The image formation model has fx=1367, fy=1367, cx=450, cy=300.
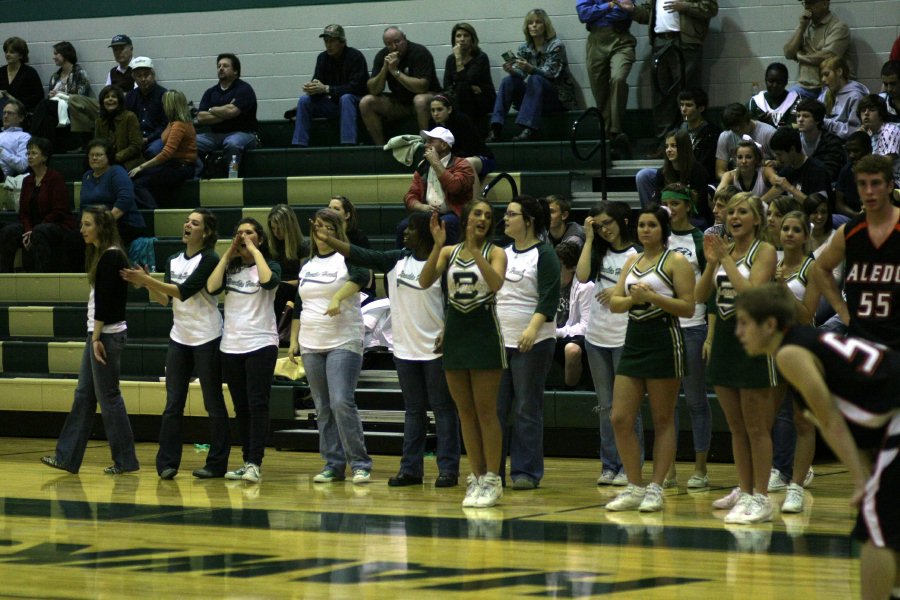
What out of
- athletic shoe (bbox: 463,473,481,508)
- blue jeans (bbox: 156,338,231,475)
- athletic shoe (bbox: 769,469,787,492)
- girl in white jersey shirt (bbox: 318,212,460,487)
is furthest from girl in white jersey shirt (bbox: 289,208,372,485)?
athletic shoe (bbox: 769,469,787,492)

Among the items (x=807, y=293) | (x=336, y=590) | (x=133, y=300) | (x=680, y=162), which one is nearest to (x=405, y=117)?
(x=133, y=300)

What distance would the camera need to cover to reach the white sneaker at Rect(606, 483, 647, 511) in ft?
21.2

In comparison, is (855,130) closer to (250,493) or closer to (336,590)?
(250,493)

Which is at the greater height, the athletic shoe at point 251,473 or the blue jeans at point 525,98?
the blue jeans at point 525,98

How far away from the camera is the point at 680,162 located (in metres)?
8.95

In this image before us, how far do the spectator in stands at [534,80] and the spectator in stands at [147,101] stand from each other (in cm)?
306

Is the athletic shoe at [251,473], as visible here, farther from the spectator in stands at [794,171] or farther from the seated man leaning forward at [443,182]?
the spectator in stands at [794,171]

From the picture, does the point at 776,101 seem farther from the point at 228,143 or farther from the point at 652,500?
the point at 652,500

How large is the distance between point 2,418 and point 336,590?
630 cm

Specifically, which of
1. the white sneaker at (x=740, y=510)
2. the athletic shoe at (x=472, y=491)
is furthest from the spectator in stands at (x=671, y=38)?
the white sneaker at (x=740, y=510)

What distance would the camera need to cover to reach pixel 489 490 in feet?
21.8

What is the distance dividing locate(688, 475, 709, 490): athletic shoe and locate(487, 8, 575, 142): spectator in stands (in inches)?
183

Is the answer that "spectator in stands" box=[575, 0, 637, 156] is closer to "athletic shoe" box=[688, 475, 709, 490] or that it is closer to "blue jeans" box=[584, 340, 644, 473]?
"blue jeans" box=[584, 340, 644, 473]

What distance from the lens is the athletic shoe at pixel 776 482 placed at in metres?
7.10
